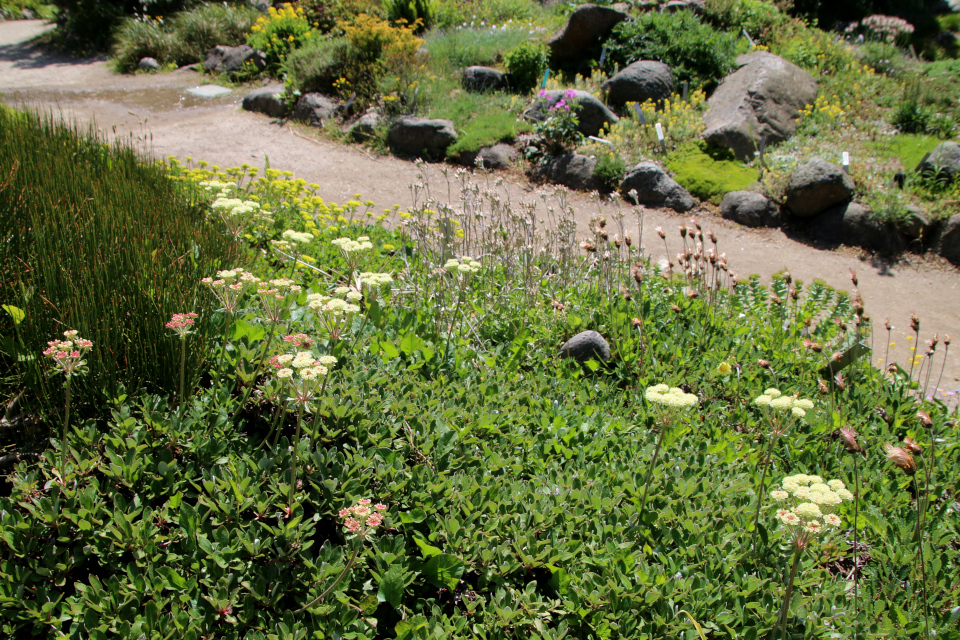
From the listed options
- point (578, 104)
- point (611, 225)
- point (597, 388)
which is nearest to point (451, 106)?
point (578, 104)

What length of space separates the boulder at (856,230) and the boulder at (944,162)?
1.24m

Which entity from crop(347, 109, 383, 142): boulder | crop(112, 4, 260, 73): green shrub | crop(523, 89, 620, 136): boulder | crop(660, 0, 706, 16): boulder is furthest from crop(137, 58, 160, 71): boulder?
crop(660, 0, 706, 16): boulder

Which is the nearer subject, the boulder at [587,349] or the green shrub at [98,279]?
the green shrub at [98,279]

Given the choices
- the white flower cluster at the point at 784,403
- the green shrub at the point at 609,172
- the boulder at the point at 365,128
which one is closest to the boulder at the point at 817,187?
the green shrub at the point at 609,172

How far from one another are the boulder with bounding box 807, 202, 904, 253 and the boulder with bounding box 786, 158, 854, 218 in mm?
152

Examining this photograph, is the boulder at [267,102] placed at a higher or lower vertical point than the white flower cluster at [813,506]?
higher

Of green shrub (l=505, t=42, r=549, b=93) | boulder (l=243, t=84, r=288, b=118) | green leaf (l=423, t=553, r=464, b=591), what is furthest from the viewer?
green shrub (l=505, t=42, r=549, b=93)

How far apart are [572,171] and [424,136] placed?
2556 mm

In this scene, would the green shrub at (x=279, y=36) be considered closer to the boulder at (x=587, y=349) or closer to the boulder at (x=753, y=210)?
the boulder at (x=753, y=210)

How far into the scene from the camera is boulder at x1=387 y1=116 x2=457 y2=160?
32.0 feet

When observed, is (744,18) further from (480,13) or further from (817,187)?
(817,187)

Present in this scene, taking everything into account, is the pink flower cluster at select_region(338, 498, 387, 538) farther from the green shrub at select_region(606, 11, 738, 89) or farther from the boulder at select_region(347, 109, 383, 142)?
the green shrub at select_region(606, 11, 738, 89)

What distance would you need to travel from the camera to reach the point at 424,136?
980cm

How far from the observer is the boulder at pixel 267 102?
11438 millimetres
